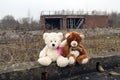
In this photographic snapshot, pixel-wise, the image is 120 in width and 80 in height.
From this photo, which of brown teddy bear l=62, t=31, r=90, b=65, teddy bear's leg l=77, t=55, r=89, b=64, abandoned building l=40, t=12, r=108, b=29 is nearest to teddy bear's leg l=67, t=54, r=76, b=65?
brown teddy bear l=62, t=31, r=90, b=65

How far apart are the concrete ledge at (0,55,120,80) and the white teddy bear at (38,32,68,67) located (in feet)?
0.41

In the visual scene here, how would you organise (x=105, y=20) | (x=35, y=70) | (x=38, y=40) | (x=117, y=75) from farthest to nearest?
(x=105, y=20), (x=38, y=40), (x=117, y=75), (x=35, y=70)

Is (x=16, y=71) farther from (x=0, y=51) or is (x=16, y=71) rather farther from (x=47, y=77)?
(x=0, y=51)

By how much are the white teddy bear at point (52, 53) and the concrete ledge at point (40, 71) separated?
13 cm

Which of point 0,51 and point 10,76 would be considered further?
point 0,51

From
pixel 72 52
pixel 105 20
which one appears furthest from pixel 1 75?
pixel 105 20

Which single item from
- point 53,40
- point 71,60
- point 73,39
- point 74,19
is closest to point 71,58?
point 71,60

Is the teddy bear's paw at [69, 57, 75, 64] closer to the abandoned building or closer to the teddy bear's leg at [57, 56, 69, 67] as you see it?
the teddy bear's leg at [57, 56, 69, 67]

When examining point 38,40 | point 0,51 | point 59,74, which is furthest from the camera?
point 38,40

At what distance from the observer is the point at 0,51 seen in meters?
6.27

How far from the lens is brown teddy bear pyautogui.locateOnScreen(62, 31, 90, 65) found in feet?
15.9

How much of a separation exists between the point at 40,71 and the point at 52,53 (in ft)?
1.31

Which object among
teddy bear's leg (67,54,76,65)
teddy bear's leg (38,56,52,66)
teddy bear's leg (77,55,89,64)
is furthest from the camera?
teddy bear's leg (77,55,89,64)

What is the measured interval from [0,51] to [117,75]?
286 cm
